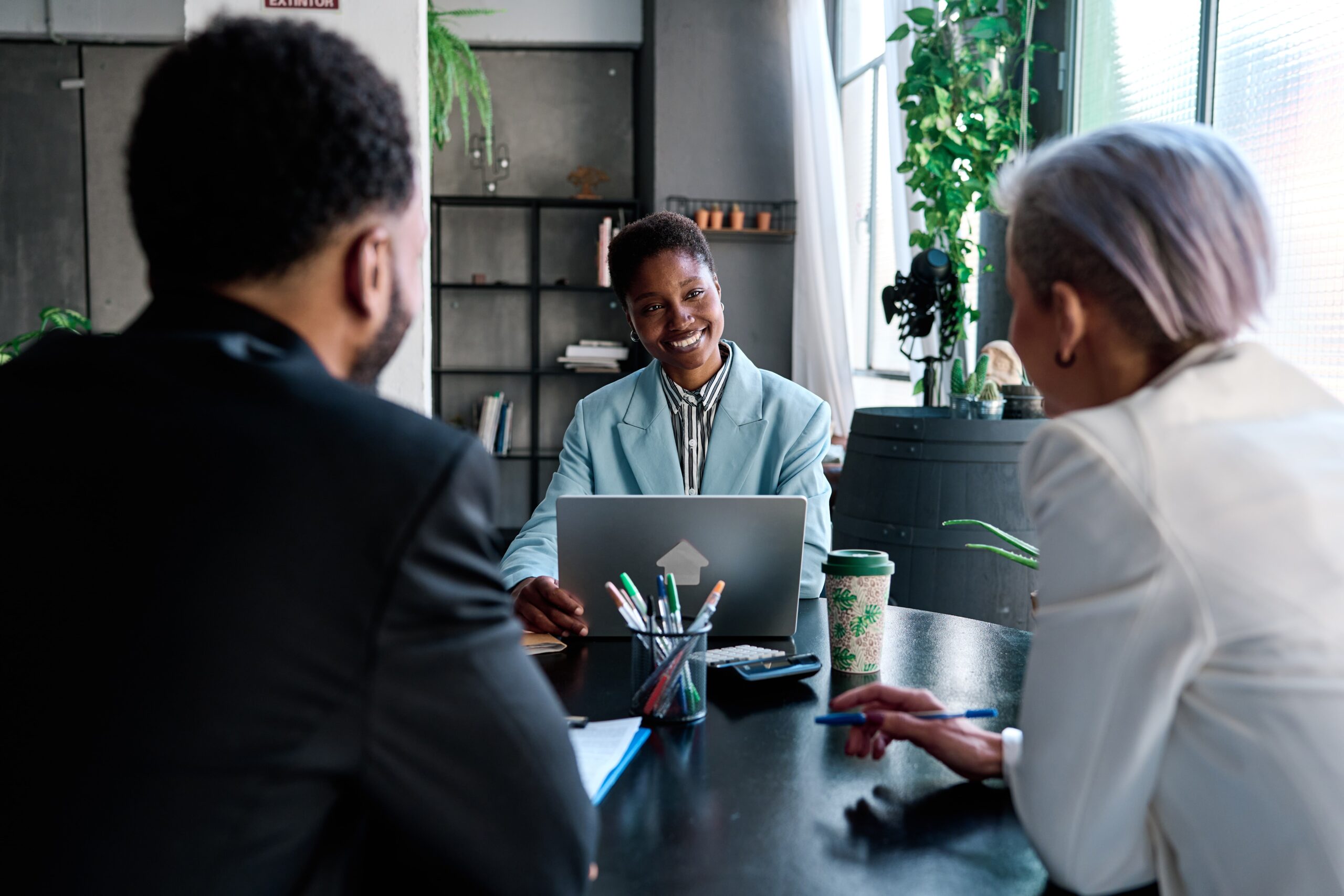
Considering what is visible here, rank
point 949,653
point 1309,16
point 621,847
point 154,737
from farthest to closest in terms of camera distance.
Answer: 1. point 1309,16
2. point 949,653
3. point 621,847
4. point 154,737

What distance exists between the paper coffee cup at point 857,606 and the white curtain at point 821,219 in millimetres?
3420

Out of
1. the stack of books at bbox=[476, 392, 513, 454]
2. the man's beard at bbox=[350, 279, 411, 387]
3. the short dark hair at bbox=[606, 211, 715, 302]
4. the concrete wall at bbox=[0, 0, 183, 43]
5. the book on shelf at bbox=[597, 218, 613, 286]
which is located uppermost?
the concrete wall at bbox=[0, 0, 183, 43]

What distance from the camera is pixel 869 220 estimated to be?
5055mm

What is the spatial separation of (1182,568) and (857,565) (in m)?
0.63

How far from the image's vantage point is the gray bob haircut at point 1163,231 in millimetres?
818

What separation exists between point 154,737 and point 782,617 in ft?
3.30

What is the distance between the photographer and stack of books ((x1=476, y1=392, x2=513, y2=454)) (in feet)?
19.3

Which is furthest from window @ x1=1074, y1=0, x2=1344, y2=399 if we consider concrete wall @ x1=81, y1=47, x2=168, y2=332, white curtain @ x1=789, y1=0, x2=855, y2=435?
concrete wall @ x1=81, y1=47, x2=168, y2=332

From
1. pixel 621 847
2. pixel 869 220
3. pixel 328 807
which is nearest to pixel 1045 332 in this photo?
pixel 621 847

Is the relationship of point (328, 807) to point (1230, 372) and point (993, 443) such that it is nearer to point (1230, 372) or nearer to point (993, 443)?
point (1230, 372)

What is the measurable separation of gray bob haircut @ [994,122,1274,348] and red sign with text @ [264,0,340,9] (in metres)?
2.37

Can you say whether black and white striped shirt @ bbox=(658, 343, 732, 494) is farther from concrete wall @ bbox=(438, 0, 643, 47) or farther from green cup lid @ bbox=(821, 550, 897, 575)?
concrete wall @ bbox=(438, 0, 643, 47)

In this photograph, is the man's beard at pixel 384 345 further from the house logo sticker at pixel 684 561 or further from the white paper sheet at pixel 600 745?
the house logo sticker at pixel 684 561

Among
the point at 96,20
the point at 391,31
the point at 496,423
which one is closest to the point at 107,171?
the point at 96,20
